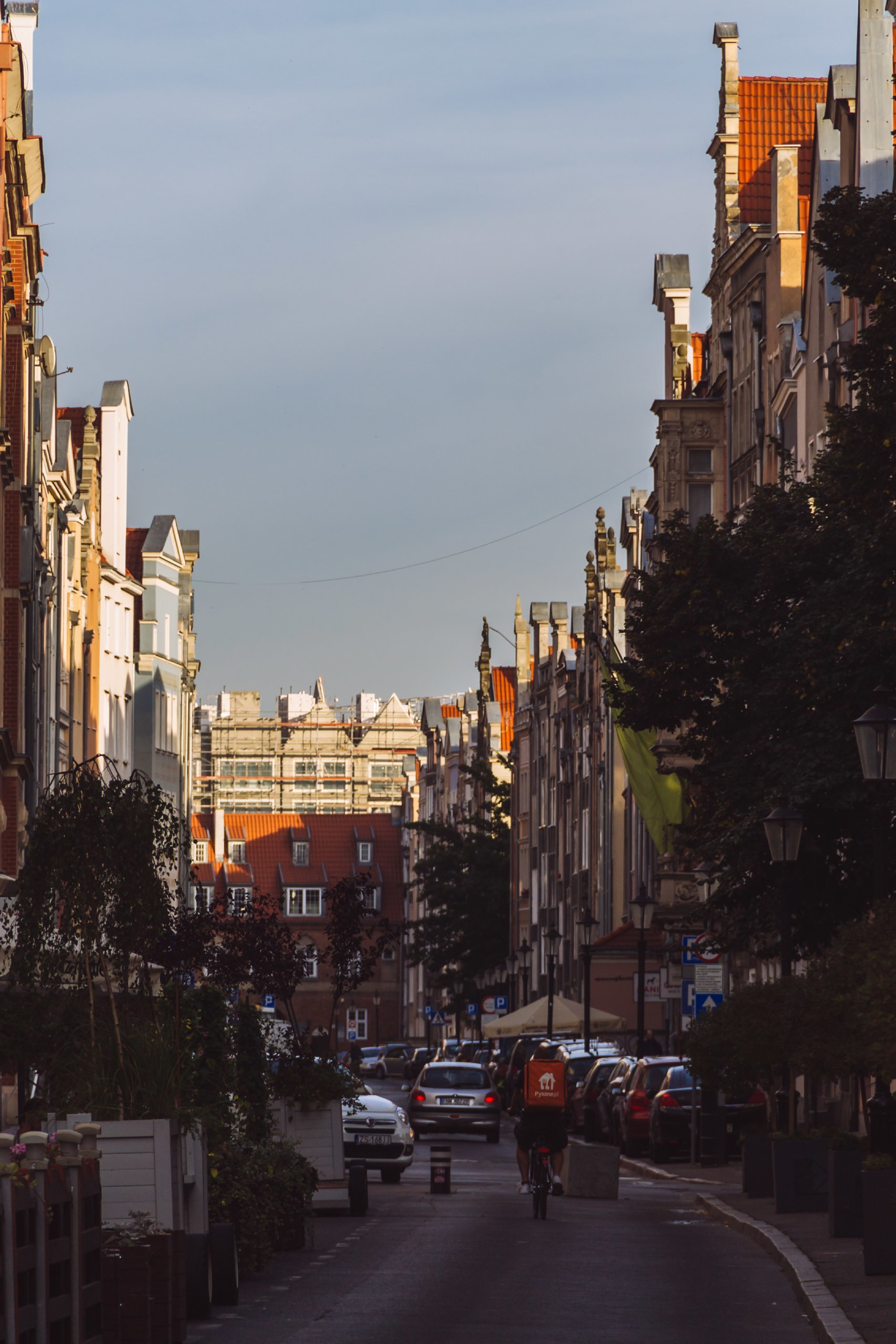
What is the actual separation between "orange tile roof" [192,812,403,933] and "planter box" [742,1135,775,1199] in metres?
119

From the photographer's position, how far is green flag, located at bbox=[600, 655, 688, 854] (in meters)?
47.2

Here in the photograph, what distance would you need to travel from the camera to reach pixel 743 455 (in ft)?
187

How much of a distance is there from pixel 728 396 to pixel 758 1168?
34.9 m

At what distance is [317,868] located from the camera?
148500mm

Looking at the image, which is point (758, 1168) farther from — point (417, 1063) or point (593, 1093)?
point (417, 1063)

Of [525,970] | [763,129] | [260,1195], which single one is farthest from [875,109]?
[525,970]

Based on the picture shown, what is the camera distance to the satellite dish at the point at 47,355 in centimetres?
4738

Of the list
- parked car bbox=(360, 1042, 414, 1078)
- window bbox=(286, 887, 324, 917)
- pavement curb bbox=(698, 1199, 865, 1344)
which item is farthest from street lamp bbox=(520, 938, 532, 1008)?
pavement curb bbox=(698, 1199, 865, 1344)

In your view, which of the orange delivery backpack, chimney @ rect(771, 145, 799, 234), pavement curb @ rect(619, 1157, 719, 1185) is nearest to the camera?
the orange delivery backpack

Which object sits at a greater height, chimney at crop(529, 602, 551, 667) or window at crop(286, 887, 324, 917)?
chimney at crop(529, 602, 551, 667)

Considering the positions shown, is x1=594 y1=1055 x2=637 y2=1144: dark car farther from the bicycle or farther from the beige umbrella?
the beige umbrella

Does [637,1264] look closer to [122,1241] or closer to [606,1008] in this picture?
[122,1241]

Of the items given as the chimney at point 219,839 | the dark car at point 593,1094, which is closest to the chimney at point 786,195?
the dark car at point 593,1094

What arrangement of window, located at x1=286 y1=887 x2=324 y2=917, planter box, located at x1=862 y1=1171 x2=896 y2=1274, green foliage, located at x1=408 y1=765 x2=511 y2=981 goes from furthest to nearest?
window, located at x1=286 y1=887 x2=324 y2=917 → green foliage, located at x1=408 y1=765 x2=511 y2=981 → planter box, located at x1=862 y1=1171 x2=896 y2=1274
